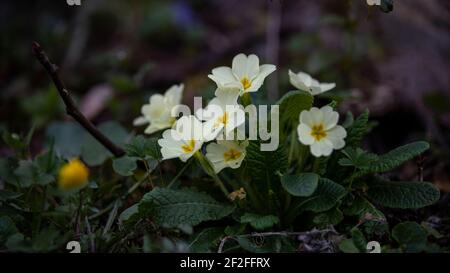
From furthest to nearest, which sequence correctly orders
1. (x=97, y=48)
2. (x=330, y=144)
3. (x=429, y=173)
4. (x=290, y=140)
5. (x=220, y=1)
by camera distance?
(x=220, y=1) < (x=97, y=48) < (x=429, y=173) < (x=290, y=140) < (x=330, y=144)

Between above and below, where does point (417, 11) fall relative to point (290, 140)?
above

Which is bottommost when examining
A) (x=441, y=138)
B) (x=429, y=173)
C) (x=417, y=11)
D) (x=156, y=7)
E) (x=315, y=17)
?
(x=429, y=173)

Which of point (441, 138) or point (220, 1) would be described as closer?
point (441, 138)

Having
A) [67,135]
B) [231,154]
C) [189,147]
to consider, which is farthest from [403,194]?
[67,135]

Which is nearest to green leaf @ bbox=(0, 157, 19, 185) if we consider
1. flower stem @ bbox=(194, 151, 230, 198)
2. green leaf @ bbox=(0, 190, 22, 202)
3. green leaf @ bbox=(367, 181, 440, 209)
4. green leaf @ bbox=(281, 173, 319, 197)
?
green leaf @ bbox=(0, 190, 22, 202)

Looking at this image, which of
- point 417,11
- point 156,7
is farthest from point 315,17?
point 156,7

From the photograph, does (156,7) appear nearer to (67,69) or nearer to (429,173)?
(67,69)

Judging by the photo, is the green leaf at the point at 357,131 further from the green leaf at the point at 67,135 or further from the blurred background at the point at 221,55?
the green leaf at the point at 67,135
